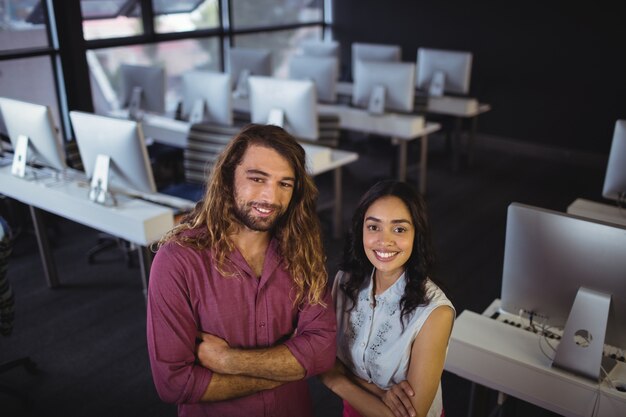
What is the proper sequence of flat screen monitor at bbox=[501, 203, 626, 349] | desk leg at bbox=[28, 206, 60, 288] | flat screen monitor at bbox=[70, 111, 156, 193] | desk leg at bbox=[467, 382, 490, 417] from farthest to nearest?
desk leg at bbox=[28, 206, 60, 288], flat screen monitor at bbox=[70, 111, 156, 193], desk leg at bbox=[467, 382, 490, 417], flat screen monitor at bbox=[501, 203, 626, 349]

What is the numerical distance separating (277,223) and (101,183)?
167cm

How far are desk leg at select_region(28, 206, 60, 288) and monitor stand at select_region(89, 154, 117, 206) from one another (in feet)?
2.34

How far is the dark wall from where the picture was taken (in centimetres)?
593

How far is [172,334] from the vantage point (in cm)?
135

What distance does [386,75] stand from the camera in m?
4.72

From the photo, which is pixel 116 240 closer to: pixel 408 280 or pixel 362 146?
pixel 408 280

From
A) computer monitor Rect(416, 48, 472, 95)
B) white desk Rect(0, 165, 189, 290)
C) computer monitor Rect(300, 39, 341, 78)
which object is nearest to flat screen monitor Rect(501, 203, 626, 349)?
white desk Rect(0, 165, 189, 290)

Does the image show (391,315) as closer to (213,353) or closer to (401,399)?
(401,399)

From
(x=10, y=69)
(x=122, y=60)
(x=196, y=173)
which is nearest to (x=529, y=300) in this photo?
(x=196, y=173)

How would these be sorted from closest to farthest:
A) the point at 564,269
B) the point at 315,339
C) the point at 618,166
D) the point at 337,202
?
the point at 315,339
the point at 564,269
the point at 618,166
the point at 337,202

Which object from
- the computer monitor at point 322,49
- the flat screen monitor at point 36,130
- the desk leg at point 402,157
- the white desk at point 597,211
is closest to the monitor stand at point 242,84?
the computer monitor at point 322,49

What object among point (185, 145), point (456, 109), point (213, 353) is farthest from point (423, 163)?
point (213, 353)

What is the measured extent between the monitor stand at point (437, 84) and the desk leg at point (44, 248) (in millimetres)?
3852

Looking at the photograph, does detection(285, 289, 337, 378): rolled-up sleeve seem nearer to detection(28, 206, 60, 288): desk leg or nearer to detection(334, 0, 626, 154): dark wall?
detection(28, 206, 60, 288): desk leg
